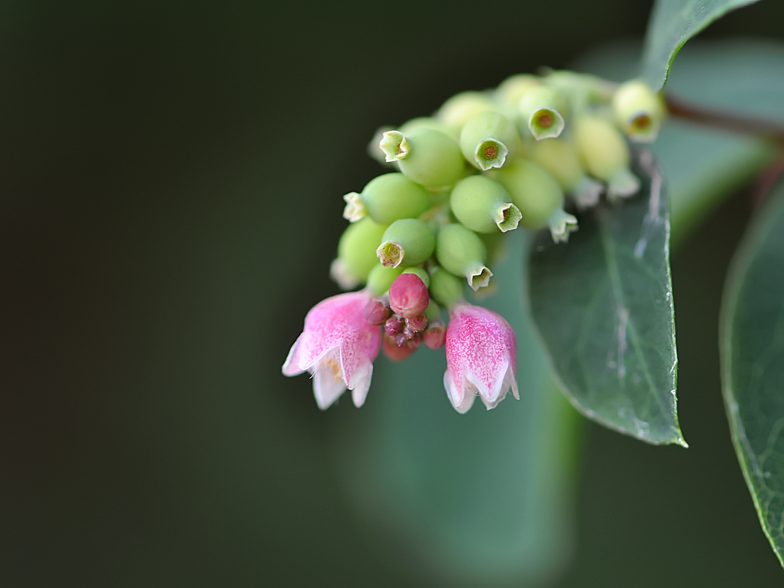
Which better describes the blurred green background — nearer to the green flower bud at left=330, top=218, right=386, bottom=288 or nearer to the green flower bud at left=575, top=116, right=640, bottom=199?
the green flower bud at left=575, top=116, right=640, bottom=199

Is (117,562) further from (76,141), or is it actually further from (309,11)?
(309,11)

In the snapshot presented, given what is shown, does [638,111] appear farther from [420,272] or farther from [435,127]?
[420,272]

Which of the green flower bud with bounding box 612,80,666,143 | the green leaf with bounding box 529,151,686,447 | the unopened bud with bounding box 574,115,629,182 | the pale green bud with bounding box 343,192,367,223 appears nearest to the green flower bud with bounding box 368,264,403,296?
the pale green bud with bounding box 343,192,367,223

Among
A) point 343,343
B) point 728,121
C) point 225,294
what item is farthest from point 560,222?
point 225,294

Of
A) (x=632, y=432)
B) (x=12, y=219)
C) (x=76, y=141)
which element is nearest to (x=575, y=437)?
(x=632, y=432)

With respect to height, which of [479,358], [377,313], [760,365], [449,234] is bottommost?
[760,365]

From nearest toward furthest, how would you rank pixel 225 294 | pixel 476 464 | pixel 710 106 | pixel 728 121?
pixel 728 121 → pixel 710 106 → pixel 476 464 → pixel 225 294

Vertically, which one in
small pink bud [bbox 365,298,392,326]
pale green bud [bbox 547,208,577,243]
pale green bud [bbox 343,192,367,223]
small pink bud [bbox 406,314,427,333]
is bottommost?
small pink bud [bbox 406,314,427,333]
